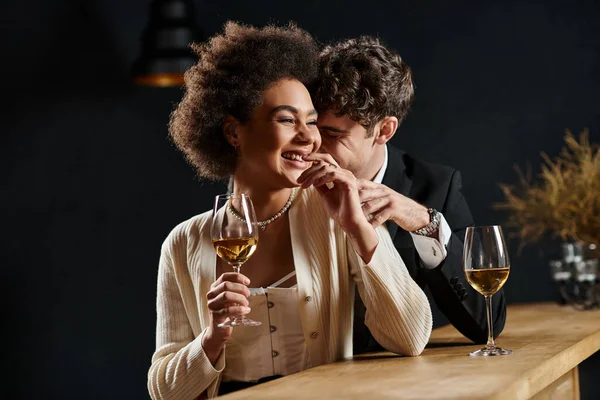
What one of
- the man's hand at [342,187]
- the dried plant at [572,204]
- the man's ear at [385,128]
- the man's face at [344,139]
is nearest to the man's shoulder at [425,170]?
the man's ear at [385,128]

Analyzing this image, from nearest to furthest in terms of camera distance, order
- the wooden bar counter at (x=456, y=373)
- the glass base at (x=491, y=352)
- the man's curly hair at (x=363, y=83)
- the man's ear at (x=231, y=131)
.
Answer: the wooden bar counter at (x=456, y=373)
the glass base at (x=491, y=352)
the man's ear at (x=231, y=131)
the man's curly hair at (x=363, y=83)

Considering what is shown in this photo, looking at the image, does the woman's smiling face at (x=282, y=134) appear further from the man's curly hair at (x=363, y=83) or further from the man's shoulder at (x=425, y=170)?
the man's shoulder at (x=425, y=170)

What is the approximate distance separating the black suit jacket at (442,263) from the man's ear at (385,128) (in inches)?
4.7

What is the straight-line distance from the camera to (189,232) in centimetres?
260

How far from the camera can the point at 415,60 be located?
5.24m

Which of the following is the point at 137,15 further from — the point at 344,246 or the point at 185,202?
the point at 344,246

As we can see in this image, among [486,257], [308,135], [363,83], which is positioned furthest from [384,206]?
[363,83]

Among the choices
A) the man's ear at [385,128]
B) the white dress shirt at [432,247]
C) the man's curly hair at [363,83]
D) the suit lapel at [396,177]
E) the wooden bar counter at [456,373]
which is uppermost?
the man's curly hair at [363,83]

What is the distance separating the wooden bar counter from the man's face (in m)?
0.64

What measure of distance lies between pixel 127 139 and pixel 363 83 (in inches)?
103

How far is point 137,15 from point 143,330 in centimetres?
190

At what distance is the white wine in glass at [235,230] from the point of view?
213cm

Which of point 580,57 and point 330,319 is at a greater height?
point 580,57

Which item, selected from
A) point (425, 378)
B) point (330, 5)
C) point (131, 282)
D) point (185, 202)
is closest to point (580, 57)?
point (330, 5)
